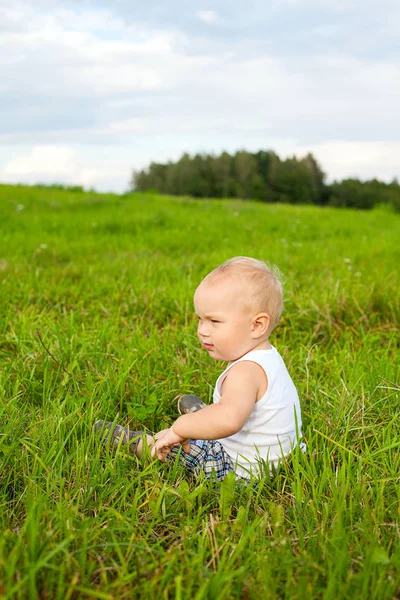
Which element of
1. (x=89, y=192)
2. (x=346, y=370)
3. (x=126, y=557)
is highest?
(x=89, y=192)

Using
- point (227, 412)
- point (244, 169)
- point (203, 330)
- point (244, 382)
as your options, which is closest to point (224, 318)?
point (203, 330)

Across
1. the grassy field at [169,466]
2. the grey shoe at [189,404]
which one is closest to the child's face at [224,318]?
the grey shoe at [189,404]

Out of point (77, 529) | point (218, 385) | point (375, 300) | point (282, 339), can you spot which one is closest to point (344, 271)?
point (375, 300)

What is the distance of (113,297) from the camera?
4.07 m

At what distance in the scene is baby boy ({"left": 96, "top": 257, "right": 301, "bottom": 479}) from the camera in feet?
6.77

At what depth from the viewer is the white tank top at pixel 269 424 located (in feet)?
6.84

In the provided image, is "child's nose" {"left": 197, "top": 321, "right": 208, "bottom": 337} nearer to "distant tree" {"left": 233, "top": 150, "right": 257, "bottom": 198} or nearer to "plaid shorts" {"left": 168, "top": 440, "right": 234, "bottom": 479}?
"plaid shorts" {"left": 168, "top": 440, "right": 234, "bottom": 479}

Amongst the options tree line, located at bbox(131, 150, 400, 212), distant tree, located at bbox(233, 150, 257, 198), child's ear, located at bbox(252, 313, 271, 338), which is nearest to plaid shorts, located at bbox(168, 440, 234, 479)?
child's ear, located at bbox(252, 313, 271, 338)

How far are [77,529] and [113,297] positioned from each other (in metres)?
2.60

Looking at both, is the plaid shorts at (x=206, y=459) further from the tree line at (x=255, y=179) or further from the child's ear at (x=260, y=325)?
the tree line at (x=255, y=179)

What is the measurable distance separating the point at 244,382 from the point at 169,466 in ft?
1.51

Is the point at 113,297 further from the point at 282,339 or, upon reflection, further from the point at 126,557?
the point at 126,557

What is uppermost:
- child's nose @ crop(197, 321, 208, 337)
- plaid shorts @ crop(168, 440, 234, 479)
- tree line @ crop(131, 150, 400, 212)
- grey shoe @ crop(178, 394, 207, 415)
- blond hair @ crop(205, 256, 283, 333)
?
tree line @ crop(131, 150, 400, 212)

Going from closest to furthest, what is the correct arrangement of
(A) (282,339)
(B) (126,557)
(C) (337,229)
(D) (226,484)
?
1. (B) (126,557)
2. (D) (226,484)
3. (A) (282,339)
4. (C) (337,229)
